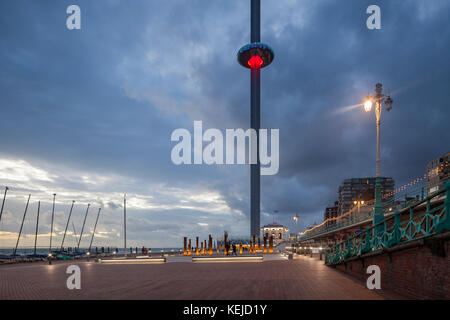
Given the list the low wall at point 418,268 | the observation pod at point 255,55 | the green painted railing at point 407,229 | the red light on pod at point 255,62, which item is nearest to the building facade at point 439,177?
the green painted railing at point 407,229

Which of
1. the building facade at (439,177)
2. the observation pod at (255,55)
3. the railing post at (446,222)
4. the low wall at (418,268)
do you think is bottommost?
the low wall at (418,268)

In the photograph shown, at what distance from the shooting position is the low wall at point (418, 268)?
24.5 ft

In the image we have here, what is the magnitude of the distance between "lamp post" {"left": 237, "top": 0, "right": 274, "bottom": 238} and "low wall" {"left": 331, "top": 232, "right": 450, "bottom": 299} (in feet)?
291

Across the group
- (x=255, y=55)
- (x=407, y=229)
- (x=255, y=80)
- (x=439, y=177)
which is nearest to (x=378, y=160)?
(x=407, y=229)

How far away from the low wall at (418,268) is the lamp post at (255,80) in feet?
291

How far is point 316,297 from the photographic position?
9562 millimetres

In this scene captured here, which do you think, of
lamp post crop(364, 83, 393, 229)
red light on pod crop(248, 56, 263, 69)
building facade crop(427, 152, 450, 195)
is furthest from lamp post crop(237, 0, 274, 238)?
lamp post crop(364, 83, 393, 229)

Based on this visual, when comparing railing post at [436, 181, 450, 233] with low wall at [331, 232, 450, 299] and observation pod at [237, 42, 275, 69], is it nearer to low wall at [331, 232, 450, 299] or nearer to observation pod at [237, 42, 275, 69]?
low wall at [331, 232, 450, 299]

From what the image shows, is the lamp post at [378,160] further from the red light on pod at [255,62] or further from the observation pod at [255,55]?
the red light on pod at [255,62]

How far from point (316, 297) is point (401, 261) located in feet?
9.87

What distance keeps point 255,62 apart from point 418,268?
348ft

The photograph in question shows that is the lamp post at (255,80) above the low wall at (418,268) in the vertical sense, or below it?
above

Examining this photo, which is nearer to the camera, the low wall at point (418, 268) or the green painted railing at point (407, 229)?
the low wall at point (418, 268)
